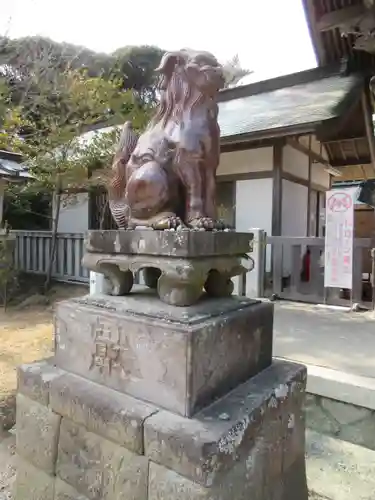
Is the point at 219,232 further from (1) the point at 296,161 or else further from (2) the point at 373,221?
(2) the point at 373,221

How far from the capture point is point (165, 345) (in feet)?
4.83

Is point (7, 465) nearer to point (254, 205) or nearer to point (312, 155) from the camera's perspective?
point (254, 205)

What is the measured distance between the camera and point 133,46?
19406 mm

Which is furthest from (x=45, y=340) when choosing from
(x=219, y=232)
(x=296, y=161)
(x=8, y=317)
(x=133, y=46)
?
(x=133, y=46)

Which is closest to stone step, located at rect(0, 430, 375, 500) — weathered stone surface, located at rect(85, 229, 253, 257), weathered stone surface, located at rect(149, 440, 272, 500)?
weathered stone surface, located at rect(149, 440, 272, 500)

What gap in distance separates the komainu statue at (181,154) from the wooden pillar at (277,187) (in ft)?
17.3

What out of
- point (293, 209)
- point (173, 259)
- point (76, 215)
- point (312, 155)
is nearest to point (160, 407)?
point (173, 259)

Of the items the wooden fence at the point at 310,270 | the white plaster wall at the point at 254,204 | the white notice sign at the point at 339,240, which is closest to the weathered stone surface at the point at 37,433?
the white notice sign at the point at 339,240

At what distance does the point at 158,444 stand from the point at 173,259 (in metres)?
0.72

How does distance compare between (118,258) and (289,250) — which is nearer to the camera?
(118,258)

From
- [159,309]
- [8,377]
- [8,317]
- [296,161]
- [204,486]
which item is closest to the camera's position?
[204,486]

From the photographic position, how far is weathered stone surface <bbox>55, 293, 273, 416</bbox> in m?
A: 1.44

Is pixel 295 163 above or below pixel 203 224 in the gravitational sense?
above

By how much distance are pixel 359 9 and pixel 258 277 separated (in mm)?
3693
